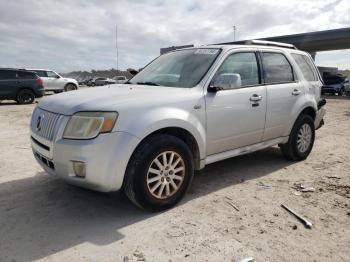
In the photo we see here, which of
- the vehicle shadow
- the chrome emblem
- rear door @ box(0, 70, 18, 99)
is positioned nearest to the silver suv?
the chrome emblem

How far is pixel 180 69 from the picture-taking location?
438cm

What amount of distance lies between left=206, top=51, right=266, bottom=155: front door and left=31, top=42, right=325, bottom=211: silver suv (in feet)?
0.04

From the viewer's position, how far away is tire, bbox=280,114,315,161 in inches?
211

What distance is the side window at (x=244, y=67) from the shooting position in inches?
169

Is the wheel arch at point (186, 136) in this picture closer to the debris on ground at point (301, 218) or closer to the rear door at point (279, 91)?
the debris on ground at point (301, 218)

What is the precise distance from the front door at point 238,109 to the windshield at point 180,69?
0.22m

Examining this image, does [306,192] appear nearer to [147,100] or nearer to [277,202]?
[277,202]

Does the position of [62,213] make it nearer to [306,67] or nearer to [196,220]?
[196,220]

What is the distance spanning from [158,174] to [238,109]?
1411mm

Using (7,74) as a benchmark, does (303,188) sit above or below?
below

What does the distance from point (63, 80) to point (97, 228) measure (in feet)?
68.0

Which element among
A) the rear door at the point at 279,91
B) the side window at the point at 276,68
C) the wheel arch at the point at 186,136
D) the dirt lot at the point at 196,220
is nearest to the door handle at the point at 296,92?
the rear door at the point at 279,91

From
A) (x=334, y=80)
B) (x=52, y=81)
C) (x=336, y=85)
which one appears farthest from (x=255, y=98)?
(x=334, y=80)

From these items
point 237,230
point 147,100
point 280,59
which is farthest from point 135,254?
point 280,59
